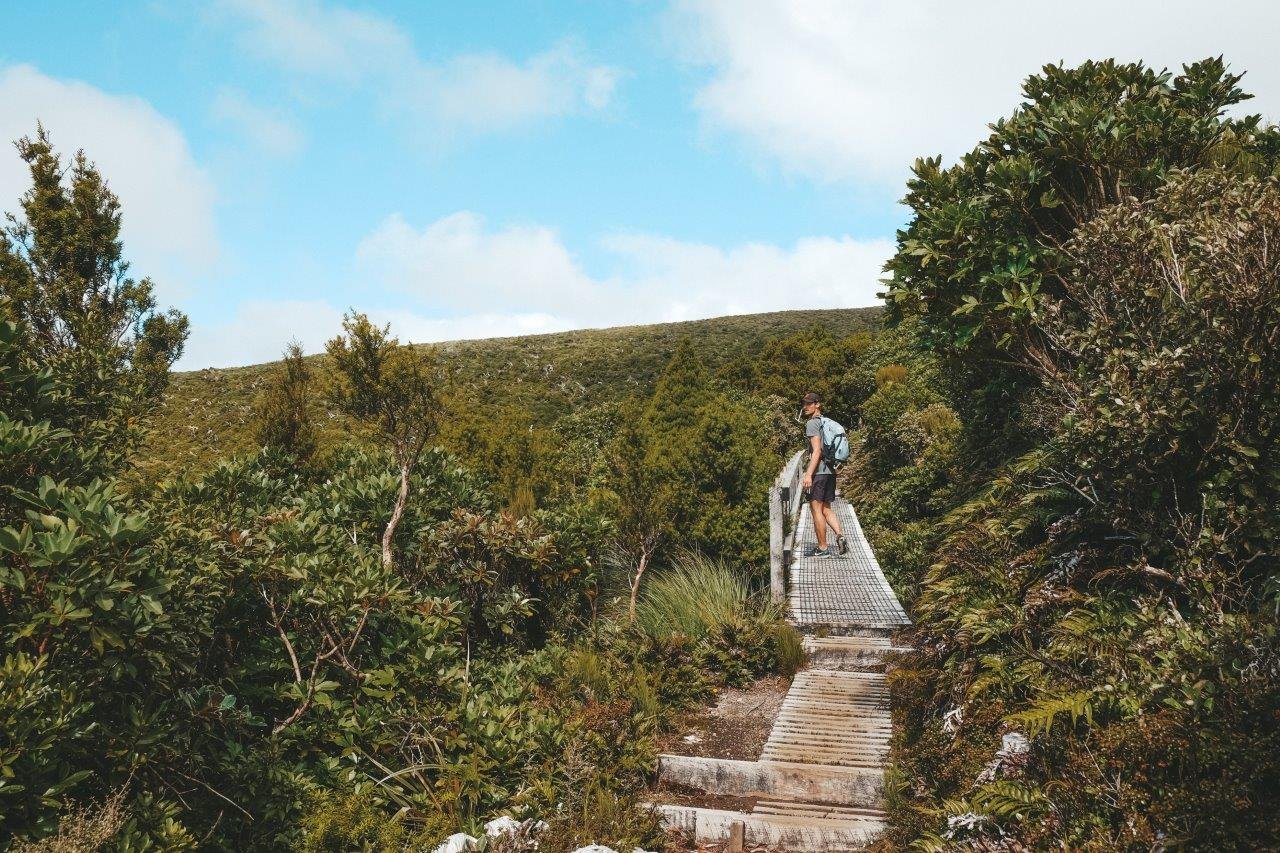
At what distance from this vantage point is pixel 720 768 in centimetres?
525

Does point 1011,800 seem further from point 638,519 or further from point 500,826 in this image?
point 638,519

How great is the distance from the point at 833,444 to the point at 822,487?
660 mm

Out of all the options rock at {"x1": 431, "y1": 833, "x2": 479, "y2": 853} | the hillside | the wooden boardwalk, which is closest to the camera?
rock at {"x1": 431, "y1": 833, "x2": 479, "y2": 853}

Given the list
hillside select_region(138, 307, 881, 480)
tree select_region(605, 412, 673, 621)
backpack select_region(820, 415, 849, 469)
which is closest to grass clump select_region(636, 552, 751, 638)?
tree select_region(605, 412, 673, 621)

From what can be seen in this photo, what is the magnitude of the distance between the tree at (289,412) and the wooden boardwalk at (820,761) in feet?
27.5

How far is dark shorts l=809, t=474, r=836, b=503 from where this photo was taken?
1002cm

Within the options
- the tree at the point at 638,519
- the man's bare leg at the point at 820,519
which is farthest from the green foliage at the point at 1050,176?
the man's bare leg at the point at 820,519

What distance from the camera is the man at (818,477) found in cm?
947

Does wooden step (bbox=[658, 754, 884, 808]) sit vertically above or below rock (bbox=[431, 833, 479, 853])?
below

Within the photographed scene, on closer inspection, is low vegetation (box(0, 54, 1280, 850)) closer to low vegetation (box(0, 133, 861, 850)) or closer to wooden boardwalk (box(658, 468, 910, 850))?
low vegetation (box(0, 133, 861, 850))

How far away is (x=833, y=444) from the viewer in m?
9.92

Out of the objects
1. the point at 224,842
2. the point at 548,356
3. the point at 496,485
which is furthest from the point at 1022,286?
the point at 548,356

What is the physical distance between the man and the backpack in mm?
117

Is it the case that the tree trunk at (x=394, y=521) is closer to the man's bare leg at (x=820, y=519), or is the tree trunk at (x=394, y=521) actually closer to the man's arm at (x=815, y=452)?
the man's arm at (x=815, y=452)
